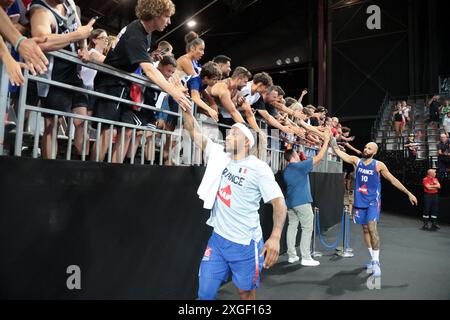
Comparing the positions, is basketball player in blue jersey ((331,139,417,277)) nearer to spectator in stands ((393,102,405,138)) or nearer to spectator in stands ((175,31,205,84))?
spectator in stands ((175,31,205,84))

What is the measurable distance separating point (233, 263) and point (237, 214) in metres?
0.40

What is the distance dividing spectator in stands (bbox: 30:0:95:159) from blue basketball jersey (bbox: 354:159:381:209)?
4.60 metres

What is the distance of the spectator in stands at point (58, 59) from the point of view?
2.18 metres

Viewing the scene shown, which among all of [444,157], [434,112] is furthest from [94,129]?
[434,112]

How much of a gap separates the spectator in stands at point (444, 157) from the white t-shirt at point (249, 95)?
941 cm

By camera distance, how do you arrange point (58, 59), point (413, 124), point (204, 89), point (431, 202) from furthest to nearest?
point (413, 124)
point (431, 202)
point (204, 89)
point (58, 59)

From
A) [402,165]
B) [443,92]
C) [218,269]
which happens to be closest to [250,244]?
[218,269]

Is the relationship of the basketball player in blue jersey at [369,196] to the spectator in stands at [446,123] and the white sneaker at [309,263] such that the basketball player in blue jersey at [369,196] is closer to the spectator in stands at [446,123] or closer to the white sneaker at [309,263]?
the white sneaker at [309,263]

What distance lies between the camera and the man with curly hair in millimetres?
2834

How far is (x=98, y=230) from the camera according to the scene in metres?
2.66

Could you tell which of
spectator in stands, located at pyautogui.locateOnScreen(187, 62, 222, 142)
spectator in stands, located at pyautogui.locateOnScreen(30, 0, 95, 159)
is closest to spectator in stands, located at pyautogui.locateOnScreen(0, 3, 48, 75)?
spectator in stands, located at pyautogui.locateOnScreen(30, 0, 95, 159)

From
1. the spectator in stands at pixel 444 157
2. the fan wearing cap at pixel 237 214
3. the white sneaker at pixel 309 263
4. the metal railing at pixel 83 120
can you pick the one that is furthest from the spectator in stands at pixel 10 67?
the spectator in stands at pixel 444 157

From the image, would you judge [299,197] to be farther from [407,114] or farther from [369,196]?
[407,114]
